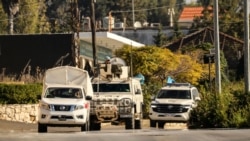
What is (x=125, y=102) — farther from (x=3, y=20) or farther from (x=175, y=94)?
(x=3, y=20)

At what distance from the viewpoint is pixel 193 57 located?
61.0 metres

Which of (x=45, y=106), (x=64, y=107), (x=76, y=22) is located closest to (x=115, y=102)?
(x=64, y=107)

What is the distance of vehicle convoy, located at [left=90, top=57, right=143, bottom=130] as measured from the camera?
3098 cm

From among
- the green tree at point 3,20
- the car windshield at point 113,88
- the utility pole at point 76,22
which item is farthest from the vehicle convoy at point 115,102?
the green tree at point 3,20

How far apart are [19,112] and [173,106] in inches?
313

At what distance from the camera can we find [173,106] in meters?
35.0

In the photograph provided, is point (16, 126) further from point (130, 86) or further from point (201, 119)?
point (201, 119)

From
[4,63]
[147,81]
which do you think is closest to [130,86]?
[147,81]

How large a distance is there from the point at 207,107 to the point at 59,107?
23.5 ft

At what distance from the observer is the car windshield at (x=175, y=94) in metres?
36.0

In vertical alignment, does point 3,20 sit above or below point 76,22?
above

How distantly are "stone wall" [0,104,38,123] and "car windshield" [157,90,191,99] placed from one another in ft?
21.9

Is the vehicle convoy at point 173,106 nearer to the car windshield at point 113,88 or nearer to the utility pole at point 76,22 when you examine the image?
the car windshield at point 113,88

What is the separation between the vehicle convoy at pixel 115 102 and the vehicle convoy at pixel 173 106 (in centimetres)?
164
